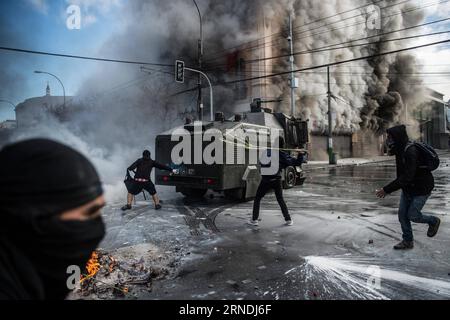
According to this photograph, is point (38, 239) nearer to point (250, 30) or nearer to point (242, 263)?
point (242, 263)

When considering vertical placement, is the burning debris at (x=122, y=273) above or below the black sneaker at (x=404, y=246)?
below

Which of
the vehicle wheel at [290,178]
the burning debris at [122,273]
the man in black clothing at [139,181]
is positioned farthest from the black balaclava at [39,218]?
the vehicle wheel at [290,178]

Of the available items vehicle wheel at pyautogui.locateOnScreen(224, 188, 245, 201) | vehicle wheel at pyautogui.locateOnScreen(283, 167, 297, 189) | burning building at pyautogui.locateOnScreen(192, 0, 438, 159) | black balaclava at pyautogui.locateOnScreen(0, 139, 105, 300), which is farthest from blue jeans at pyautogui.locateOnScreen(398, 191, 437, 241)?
burning building at pyautogui.locateOnScreen(192, 0, 438, 159)

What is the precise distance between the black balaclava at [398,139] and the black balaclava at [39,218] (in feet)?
15.0

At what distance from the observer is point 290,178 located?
11758 millimetres

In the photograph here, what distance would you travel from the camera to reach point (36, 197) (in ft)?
3.03

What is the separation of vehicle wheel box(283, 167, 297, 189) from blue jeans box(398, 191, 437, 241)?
6.65 m

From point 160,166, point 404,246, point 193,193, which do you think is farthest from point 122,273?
point 193,193

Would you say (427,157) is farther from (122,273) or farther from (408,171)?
(122,273)

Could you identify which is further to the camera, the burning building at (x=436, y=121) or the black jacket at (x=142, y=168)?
the burning building at (x=436, y=121)

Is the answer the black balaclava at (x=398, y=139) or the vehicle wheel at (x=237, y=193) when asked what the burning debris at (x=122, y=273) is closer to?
the black balaclava at (x=398, y=139)

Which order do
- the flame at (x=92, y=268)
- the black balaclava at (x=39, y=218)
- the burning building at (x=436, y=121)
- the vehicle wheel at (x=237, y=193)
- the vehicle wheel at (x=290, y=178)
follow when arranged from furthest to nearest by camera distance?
1. the burning building at (x=436, y=121)
2. the vehicle wheel at (x=290, y=178)
3. the vehicle wheel at (x=237, y=193)
4. the flame at (x=92, y=268)
5. the black balaclava at (x=39, y=218)

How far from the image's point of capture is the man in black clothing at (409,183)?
14.6ft
